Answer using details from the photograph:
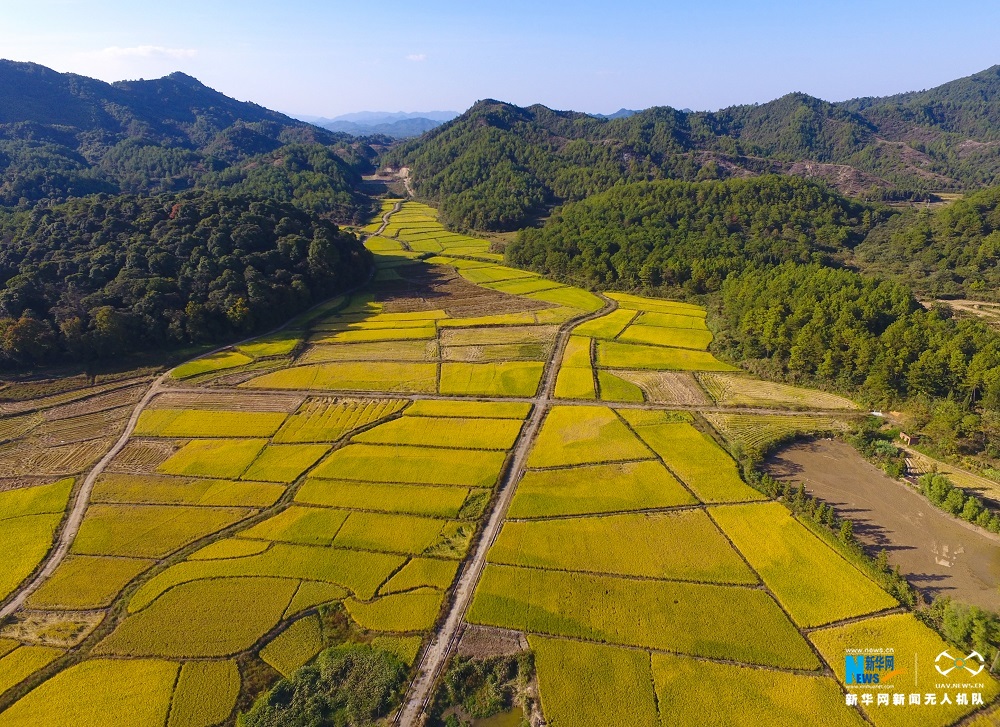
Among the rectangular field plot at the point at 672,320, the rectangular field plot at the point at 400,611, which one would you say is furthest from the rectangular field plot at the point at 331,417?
the rectangular field plot at the point at 672,320

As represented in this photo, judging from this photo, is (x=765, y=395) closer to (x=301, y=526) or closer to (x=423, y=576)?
(x=423, y=576)

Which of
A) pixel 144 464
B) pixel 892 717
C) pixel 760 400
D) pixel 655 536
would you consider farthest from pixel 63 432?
pixel 760 400

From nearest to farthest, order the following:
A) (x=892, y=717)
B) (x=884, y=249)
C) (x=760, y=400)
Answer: (x=892, y=717) < (x=760, y=400) < (x=884, y=249)

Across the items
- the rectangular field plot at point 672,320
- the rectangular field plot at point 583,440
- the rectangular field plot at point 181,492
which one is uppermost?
the rectangular field plot at point 672,320

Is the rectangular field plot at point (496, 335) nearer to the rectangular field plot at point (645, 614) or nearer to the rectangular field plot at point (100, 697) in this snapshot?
the rectangular field plot at point (645, 614)

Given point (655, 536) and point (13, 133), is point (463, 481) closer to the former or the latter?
point (655, 536)

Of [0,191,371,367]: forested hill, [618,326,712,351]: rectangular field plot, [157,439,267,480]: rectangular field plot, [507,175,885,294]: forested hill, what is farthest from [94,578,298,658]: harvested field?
[507,175,885,294]: forested hill
